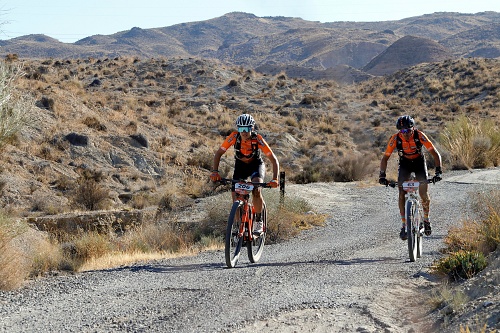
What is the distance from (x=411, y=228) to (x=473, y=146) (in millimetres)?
19726

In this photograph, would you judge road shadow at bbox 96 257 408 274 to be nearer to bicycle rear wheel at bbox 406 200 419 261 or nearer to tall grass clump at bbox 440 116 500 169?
bicycle rear wheel at bbox 406 200 419 261

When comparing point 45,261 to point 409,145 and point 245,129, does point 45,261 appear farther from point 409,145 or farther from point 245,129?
point 409,145

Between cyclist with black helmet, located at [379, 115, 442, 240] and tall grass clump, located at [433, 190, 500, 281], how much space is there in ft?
2.18

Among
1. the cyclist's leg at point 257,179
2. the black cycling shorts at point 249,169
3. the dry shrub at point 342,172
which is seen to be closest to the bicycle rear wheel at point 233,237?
the cyclist's leg at point 257,179

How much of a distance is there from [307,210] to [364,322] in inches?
427

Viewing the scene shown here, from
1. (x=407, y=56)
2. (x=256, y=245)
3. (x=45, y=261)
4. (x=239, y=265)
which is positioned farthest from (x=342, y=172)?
(x=407, y=56)

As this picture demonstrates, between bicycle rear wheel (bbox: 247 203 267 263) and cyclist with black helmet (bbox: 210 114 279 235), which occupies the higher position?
cyclist with black helmet (bbox: 210 114 279 235)

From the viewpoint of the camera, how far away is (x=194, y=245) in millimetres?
13375

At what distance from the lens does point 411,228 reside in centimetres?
948

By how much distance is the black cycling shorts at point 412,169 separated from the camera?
10.1 meters

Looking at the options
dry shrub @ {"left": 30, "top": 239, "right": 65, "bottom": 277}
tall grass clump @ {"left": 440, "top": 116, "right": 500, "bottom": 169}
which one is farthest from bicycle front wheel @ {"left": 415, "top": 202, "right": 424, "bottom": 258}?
Answer: tall grass clump @ {"left": 440, "top": 116, "right": 500, "bottom": 169}

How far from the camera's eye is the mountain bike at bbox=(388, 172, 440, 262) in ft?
31.2

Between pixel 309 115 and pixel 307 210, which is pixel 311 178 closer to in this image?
pixel 307 210

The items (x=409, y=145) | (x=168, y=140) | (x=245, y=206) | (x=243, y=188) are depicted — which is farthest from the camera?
(x=168, y=140)
